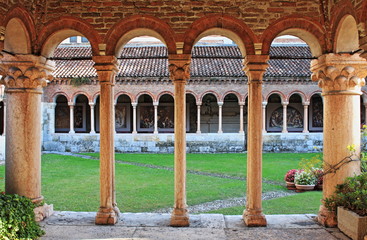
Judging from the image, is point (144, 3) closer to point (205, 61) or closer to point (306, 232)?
point (306, 232)

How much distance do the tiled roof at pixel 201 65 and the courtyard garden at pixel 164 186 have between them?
6128 mm

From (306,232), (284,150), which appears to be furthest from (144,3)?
(284,150)

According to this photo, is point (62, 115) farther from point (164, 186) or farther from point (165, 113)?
point (164, 186)

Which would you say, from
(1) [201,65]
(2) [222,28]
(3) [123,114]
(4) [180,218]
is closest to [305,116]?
(1) [201,65]

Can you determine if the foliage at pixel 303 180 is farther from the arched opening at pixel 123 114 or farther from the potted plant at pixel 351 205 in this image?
the arched opening at pixel 123 114

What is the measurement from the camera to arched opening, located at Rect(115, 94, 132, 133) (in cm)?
2458

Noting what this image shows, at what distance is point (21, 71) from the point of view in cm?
609

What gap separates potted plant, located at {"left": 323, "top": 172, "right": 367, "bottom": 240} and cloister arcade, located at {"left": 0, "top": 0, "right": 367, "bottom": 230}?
0.83 ft

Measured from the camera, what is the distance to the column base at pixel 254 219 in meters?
5.82

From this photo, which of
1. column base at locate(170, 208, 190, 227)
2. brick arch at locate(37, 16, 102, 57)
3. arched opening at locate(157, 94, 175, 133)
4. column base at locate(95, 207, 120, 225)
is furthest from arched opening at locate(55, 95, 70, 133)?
column base at locate(170, 208, 190, 227)

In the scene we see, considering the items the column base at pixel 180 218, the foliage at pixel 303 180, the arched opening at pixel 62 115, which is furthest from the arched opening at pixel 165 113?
the column base at pixel 180 218

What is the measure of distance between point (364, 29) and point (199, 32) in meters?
2.50

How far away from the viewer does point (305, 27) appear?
19.4 feet

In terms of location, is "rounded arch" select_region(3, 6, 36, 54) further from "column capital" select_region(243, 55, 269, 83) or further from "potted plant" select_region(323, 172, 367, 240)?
"potted plant" select_region(323, 172, 367, 240)
